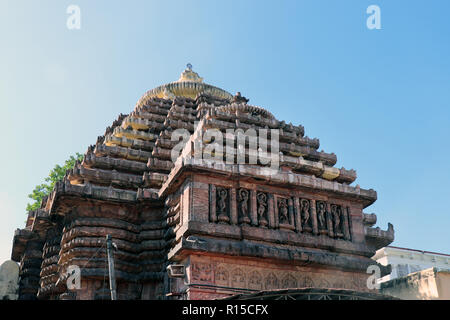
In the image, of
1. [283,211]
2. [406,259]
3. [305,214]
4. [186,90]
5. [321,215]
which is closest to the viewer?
[283,211]

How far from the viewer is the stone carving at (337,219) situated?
618 inches

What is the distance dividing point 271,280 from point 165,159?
24.4 ft

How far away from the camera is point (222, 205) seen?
47.8ft

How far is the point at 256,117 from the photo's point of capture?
66.6 ft

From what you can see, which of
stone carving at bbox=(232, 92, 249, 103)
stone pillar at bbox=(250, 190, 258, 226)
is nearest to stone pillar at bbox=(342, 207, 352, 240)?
stone pillar at bbox=(250, 190, 258, 226)

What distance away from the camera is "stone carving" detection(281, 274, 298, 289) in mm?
14203

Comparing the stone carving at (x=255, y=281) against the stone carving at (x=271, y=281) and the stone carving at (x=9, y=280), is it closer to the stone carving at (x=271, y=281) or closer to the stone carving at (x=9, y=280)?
the stone carving at (x=271, y=281)

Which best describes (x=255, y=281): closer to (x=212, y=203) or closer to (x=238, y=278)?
(x=238, y=278)

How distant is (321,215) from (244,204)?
258 cm

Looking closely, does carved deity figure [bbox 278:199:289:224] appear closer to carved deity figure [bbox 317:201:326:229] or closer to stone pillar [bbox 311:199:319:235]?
stone pillar [bbox 311:199:319:235]

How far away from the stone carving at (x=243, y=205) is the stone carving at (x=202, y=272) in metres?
1.76

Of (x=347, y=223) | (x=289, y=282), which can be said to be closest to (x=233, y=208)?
(x=289, y=282)

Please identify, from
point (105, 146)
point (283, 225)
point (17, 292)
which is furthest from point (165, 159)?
point (17, 292)

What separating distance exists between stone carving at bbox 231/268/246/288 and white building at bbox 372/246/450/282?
24.7 m
